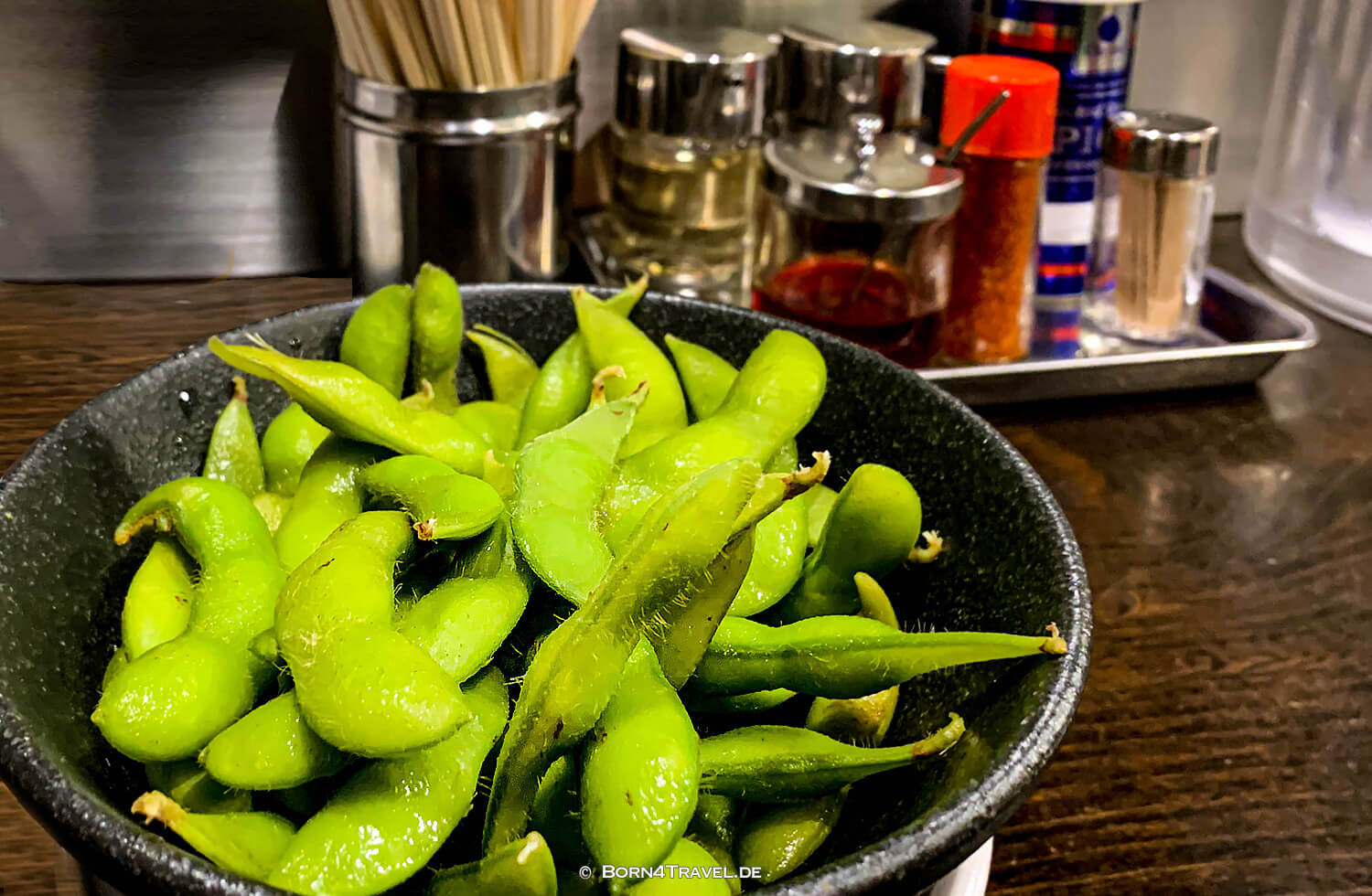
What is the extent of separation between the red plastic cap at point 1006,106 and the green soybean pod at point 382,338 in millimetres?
625

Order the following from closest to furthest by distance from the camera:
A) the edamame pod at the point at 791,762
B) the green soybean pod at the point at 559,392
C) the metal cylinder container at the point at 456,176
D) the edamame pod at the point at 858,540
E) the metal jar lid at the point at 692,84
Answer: the edamame pod at the point at 791,762, the edamame pod at the point at 858,540, the green soybean pod at the point at 559,392, the metal cylinder container at the point at 456,176, the metal jar lid at the point at 692,84

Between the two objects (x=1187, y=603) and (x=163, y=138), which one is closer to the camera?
(x=1187, y=603)

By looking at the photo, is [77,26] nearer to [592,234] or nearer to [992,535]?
[592,234]

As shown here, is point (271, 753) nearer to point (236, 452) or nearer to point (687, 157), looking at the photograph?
point (236, 452)

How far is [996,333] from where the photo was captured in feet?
3.83

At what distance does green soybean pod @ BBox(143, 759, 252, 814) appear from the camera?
479 mm

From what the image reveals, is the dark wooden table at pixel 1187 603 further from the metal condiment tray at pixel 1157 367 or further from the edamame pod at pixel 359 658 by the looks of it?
the edamame pod at pixel 359 658

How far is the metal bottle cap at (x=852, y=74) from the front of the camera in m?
1.20

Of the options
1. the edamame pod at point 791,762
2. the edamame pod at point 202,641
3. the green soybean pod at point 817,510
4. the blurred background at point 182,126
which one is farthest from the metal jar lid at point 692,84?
the edamame pod at point 791,762

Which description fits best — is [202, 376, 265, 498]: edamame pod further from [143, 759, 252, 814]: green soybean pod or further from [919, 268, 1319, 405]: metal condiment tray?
[919, 268, 1319, 405]: metal condiment tray

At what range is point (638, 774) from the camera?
43cm

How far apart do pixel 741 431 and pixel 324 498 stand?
0.23m

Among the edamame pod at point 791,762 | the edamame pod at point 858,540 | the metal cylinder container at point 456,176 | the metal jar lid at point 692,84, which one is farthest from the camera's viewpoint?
the metal jar lid at point 692,84

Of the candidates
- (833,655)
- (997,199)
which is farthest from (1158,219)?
(833,655)
